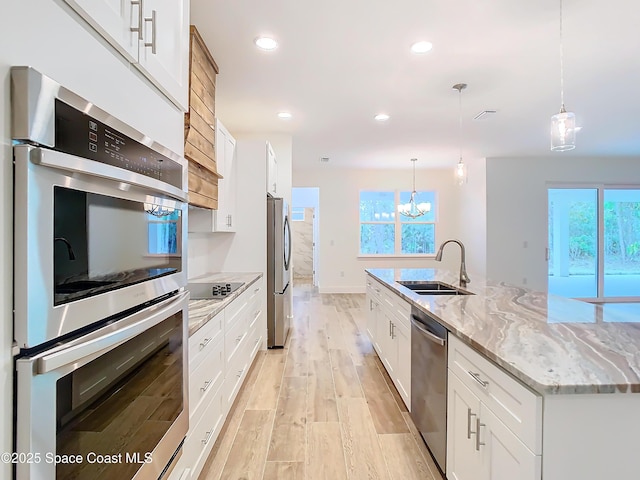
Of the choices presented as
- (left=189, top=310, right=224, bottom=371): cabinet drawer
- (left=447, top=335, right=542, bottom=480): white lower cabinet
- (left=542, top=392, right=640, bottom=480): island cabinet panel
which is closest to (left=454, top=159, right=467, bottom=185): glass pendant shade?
(left=447, top=335, right=542, bottom=480): white lower cabinet

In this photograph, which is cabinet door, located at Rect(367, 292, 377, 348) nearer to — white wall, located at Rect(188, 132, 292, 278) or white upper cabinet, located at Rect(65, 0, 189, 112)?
white wall, located at Rect(188, 132, 292, 278)

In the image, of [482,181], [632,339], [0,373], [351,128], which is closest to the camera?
[0,373]

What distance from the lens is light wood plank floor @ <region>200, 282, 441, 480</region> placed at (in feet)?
6.47

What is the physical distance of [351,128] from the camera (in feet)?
15.8

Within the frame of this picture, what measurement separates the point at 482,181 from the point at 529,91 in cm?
367

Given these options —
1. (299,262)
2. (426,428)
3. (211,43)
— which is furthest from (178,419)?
(299,262)

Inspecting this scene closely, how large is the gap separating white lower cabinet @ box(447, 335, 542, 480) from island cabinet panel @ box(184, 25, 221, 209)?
6.38 feet

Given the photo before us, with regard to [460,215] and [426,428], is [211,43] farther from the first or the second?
[460,215]

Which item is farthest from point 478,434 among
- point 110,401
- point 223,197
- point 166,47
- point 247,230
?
point 247,230

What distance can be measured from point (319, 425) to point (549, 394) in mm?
1748

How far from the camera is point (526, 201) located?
6906 mm

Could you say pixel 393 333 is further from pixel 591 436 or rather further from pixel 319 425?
pixel 591 436

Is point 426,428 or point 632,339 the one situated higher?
point 632,339

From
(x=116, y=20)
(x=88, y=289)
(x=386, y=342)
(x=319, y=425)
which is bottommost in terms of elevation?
(x=319, y=425)
